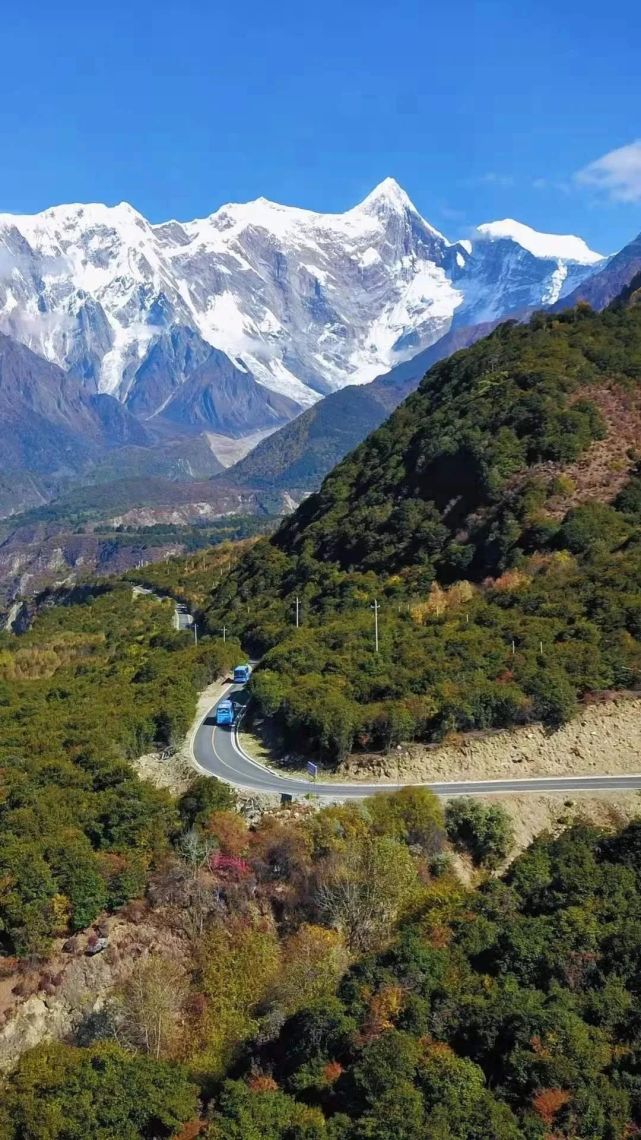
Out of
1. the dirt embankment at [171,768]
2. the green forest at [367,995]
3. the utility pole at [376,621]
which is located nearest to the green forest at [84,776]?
the dirt embankment at [171,768]

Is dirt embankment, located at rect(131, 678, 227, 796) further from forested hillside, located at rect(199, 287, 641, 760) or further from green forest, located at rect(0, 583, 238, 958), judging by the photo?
forested hillside, located at rect(199, 287, 641, 760)

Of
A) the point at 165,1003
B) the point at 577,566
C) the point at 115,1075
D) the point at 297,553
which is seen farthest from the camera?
the point at 297,553

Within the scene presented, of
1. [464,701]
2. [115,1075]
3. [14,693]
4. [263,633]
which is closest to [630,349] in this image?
[263,633]

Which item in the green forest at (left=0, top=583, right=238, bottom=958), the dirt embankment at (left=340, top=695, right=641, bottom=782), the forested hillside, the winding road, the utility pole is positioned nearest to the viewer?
the green forest at (left=0, top=583, right=238, bottom=958)

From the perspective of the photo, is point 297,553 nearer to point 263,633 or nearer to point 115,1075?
point 263,633

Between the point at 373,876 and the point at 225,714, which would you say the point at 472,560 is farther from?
the point at 373,876

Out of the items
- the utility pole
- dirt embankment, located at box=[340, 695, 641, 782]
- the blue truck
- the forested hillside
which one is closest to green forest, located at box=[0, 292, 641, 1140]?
the forested hillside
